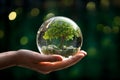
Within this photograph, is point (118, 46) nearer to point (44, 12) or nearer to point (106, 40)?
point (106, 40)

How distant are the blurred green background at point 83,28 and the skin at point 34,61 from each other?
7.07 ft

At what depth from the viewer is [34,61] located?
206 cm

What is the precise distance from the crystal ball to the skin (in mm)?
56

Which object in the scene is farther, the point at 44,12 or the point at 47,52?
the point at 44,12

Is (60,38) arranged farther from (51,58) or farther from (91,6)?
(91,6)

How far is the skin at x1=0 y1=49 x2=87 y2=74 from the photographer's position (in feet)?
6.63

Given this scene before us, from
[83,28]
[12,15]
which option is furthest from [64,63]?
[12,15]

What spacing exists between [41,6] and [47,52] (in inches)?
87.5

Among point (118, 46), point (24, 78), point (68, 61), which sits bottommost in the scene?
point (24, 78)

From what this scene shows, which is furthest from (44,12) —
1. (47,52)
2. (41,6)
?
(47,52)

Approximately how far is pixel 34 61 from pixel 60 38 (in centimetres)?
19

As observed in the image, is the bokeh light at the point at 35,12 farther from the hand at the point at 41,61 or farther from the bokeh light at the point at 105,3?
the hand at the point at 41,61

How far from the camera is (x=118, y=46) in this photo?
434cm

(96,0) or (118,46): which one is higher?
(96,0)
